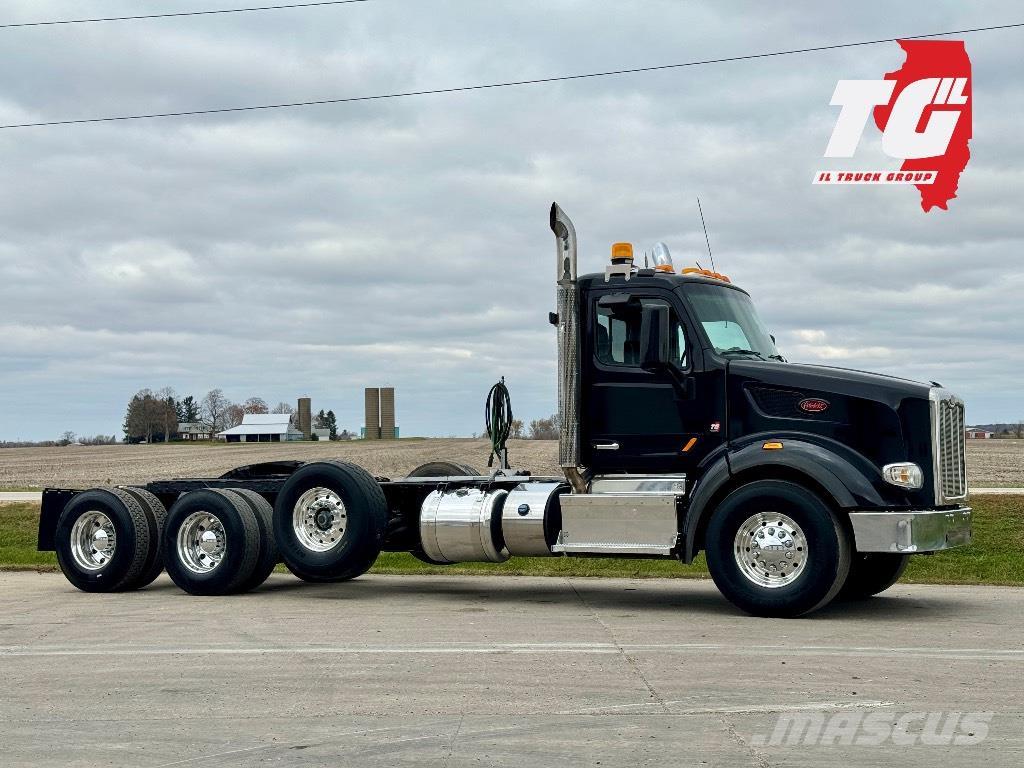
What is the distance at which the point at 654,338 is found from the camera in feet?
39.4

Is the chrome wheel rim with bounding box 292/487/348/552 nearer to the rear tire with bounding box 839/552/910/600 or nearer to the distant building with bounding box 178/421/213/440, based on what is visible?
the rear tire with bounding box 839/552/910/600

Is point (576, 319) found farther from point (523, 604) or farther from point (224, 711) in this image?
point (224, 711)

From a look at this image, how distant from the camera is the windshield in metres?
12.1

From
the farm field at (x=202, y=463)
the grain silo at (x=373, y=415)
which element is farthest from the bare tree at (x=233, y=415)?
the grain silo at (x=373, y=415)

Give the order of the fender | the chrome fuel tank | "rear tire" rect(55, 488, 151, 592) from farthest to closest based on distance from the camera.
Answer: "rear tire" rect(55, 488, 151, 592) < the chrome fuel tank < the fender

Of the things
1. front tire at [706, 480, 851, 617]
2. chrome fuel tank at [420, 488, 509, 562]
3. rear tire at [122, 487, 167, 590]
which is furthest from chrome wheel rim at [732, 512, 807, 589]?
rear tire at [122, 487, 167, 590]

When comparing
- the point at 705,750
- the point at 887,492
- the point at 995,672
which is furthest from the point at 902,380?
the point at 705,750

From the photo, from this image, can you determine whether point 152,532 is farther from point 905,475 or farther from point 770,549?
point 905,475

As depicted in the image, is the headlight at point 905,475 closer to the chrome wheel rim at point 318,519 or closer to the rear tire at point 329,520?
the rear tire at point 329,520

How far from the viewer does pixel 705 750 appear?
20.8 ft

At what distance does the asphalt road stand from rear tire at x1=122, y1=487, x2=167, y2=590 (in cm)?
123

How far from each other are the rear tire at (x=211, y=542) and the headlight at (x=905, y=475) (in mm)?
6547

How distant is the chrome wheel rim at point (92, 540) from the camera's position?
1430 cm

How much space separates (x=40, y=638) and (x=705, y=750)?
6.49 meters
